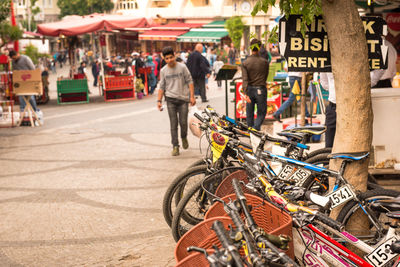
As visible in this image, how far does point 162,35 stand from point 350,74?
4420cm

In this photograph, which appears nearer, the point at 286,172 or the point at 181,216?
the point at 181,216

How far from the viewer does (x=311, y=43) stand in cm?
488

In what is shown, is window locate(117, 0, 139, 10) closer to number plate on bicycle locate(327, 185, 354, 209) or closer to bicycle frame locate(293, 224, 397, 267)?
number plate on bicycle locate(327, 185, 354, 209)

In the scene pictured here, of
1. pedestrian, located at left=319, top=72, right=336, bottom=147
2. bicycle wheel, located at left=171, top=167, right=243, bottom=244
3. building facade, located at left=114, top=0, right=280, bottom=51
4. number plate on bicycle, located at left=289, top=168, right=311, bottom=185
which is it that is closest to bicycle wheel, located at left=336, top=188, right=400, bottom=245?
number plate on bicycle, located at left=289, top=168, right=311, bottom=185

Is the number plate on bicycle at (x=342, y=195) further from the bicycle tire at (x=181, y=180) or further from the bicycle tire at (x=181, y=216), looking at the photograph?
the bicycle tire at (x=181, y=180)

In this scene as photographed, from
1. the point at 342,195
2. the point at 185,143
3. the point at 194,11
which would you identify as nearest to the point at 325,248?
the point at 342,195

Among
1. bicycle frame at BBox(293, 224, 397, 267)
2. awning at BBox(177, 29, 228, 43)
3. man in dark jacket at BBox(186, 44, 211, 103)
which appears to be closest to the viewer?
bicycle frame at BBox(293, 224, 397, 267)

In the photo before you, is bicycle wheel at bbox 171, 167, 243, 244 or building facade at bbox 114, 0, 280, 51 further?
building facade at bbox 114, 0, 280, 51

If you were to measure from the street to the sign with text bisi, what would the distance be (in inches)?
83.7

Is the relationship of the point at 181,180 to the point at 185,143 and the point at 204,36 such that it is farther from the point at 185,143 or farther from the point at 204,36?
the point at 204,36

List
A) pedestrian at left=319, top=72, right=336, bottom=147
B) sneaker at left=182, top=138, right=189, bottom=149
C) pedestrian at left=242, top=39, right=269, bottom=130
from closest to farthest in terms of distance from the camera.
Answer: pedestrian at left=319, top=72, right=336, bottom=147
sneaker at left=182, top=138, right=189, bottom=149
pedestrian at left=242, top=39, right=269, bottom=130

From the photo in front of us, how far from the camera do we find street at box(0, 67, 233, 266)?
17.8 feet

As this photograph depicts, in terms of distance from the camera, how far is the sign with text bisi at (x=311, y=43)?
4867mm

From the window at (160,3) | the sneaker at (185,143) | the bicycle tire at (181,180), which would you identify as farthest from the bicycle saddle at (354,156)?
the window at (160,3)
